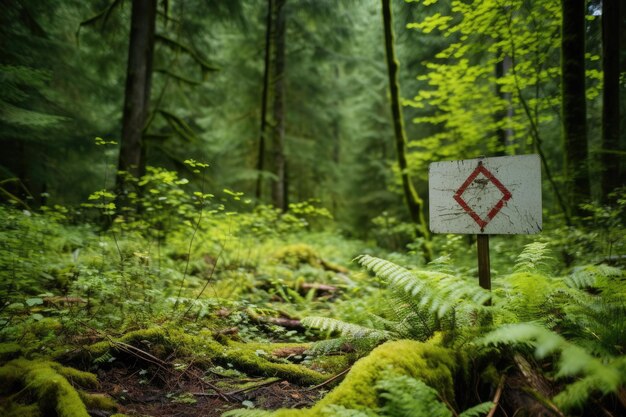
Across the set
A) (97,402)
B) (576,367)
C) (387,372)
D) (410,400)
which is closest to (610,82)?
(576,367)

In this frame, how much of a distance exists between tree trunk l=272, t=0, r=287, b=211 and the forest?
8 centimetres

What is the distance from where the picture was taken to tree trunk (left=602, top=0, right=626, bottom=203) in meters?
6.09

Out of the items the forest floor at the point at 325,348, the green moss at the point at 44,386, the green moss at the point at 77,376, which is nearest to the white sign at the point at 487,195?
the forest floor at the point at 325,348

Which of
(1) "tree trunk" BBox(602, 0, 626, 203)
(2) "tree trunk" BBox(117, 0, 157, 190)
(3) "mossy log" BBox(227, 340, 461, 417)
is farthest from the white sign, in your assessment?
(2) "tree trunk" BBox(117, 0, 157, 190)

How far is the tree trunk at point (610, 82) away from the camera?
6094 mm

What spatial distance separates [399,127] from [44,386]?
813 centimetres

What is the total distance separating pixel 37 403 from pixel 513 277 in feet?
12.3

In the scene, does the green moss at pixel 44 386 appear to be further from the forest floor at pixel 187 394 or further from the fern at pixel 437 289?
the fern at pixel 437 289

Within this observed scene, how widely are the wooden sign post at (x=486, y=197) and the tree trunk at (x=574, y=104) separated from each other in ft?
13.3

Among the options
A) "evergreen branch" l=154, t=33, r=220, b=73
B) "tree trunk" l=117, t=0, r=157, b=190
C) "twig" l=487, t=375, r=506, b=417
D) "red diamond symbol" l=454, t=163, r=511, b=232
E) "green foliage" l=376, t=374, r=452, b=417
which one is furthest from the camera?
"evergreen branch" l=154, t=33, r=220, b=73

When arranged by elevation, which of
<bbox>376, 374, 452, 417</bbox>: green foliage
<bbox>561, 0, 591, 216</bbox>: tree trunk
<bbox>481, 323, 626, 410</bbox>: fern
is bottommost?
<bbox>376, 374, 452, 417</bbox>: green foliage

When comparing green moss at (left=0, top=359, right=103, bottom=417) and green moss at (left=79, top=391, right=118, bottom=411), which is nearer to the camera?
green moss at (left=0, top=359, right=103, bottom=417)

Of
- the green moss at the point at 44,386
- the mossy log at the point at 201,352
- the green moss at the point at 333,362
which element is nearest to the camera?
the green moss at the point at 44,386

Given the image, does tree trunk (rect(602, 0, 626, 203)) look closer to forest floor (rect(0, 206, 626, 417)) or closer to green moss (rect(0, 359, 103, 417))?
forest floor (rect(0, 206, 626, 417))
